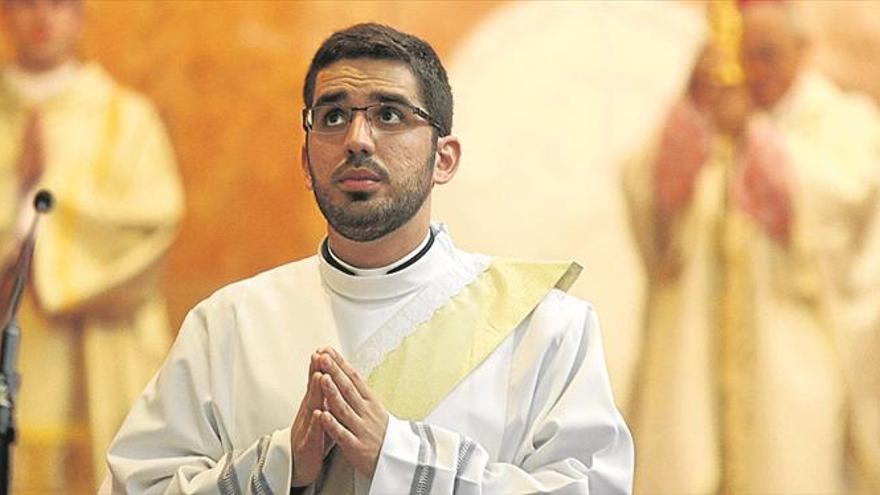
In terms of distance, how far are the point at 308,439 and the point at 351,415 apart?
11 centimetres

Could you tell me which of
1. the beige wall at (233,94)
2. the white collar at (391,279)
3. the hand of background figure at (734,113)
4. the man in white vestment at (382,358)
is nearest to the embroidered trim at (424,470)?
the man in white vestment at (382,358)

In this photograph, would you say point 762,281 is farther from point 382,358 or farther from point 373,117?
point 373,117

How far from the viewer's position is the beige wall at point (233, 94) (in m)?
5.75

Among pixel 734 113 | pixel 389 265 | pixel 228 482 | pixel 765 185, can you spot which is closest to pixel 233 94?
pixel 734 113

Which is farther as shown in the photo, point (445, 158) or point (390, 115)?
point (445, 158)

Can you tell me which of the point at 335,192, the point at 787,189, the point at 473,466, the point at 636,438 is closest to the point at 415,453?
the point at 473,466

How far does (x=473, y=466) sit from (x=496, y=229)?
240 cm

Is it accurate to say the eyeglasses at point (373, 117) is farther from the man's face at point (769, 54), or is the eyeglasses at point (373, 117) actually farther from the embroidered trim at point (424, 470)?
the man's face at point (769, 54)

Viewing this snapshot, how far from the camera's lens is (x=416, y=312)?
3.80 meters

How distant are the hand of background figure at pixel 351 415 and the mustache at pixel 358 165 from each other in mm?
428

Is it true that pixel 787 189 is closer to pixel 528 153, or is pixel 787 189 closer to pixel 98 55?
pixel 528 153

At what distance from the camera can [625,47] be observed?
587 centimetres

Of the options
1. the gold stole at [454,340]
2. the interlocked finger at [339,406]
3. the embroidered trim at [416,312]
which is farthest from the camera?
the embroidered trim at [416,312]

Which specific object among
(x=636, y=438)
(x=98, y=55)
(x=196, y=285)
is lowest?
(x=636, y=438)
